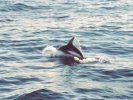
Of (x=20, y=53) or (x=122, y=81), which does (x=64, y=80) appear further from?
(x=20, y=53)

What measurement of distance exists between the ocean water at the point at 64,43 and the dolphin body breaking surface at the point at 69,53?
22.6 inches

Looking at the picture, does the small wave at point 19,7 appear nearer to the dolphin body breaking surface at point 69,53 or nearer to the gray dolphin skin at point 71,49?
the dolphin body breaking surface at point 69,53

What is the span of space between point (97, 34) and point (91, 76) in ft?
25.8

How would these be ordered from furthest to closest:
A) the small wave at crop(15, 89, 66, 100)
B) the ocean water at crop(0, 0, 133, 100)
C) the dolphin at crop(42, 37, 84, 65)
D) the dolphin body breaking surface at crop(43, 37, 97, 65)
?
the dolphin at crop(42, 37, 84, 65) < the dolphin body breaking surface at crop(43, 37, 97, 65) < the ocean water at crop(0, 0, 133, 100) < the small wave at crop(15, 89, 66, 100)

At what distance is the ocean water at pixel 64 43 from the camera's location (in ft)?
48.1

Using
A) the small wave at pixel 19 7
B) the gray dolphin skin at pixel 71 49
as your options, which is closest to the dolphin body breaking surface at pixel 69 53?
the gray dolphin skin at pixel 71 49

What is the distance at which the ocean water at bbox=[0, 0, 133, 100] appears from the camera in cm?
1466

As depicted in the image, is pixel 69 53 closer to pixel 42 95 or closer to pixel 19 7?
pixel 42 95

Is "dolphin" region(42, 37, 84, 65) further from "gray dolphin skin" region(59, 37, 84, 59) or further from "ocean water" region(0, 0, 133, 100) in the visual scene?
"ocean water" region(0, 0, 133, 100)

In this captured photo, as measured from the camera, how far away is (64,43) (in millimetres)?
21906

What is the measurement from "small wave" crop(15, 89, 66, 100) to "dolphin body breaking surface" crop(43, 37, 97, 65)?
4472 mm

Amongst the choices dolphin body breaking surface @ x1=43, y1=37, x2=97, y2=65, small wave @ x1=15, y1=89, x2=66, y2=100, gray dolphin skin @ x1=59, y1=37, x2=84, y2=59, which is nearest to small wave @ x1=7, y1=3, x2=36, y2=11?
dolphin body breaking surface @ x1=43, y1=37, x2=97, y2=65

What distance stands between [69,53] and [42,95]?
5696mm

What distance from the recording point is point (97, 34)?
2395cm
